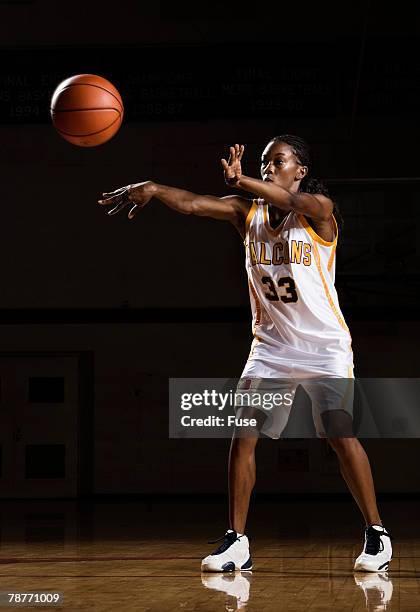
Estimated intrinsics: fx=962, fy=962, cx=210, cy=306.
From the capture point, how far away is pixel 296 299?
4.44m

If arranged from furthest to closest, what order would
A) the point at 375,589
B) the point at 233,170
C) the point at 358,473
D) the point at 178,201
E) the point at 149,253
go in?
1. the point at 149,253
2. the point at 178,201
3. the point at 358,473
4. the point at 233,170
5. the point at 375,589

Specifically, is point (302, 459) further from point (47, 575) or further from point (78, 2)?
point (47, 575)

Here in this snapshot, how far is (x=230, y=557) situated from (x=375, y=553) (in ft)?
2.05

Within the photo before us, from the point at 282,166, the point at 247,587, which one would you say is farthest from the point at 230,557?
the point at 282,166

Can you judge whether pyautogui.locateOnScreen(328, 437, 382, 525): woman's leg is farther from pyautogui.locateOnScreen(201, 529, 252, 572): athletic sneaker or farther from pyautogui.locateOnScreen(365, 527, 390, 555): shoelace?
pyautogui.locateOnScreen(201, 529, 252, 572): athletic sneaker

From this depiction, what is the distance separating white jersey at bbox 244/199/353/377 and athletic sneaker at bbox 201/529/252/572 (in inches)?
31.8

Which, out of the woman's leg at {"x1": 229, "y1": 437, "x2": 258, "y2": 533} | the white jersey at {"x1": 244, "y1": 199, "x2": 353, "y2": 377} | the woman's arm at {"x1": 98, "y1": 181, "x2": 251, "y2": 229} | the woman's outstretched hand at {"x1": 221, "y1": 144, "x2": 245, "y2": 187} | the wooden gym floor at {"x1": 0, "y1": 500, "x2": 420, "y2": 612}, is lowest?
the wooden gym floor at {"x1": 0, "y1": 500, "x2": 420, "y2": 612}

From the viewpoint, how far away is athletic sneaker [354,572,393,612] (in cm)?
321

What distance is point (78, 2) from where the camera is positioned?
12.8 m

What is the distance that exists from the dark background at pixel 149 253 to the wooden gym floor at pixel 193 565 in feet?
12.0

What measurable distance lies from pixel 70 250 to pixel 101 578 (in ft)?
30.2

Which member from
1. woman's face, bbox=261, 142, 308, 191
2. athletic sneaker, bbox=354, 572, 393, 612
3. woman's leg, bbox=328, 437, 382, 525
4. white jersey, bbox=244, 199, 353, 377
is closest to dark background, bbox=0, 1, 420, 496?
woman's face, bbox=261, 142, 308, 191

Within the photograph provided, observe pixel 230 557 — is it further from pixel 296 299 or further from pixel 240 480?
pixel 296 299

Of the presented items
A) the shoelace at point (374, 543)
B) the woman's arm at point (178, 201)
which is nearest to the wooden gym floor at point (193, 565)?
the shoelace at point (374, 543)
